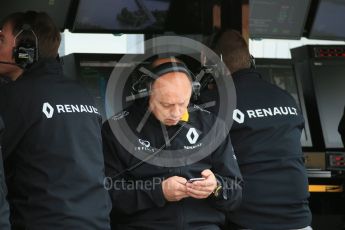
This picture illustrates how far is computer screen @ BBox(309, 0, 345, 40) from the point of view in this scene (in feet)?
20.6

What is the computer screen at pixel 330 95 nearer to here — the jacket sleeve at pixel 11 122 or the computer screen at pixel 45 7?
the computer screen at pixel 45 7

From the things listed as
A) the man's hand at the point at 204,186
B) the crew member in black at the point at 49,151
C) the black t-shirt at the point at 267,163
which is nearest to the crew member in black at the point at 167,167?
the man's hand at the point at 204,186

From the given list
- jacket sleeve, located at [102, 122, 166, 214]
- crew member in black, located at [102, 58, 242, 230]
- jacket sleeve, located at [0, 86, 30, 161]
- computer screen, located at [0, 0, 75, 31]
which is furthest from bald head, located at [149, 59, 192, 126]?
computer screen, located at [0, 0, 75, 31]

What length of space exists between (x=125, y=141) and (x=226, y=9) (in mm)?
2132

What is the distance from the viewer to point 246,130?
3.96 m

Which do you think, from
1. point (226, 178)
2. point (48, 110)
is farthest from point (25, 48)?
point (226, 178)

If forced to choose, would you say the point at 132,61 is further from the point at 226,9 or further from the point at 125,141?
the point at 125,141

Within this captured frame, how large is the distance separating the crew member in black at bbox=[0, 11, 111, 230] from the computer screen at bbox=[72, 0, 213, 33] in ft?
6.71

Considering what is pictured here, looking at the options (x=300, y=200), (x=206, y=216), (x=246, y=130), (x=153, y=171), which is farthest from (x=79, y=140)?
(x=300, y=200)

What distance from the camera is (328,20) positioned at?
250 inches

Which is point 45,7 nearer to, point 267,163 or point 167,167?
point 267,163

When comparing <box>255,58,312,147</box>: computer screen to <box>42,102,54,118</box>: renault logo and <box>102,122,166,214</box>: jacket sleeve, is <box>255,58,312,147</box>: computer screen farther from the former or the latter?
<box>42,102,54,118</box>: renault logo

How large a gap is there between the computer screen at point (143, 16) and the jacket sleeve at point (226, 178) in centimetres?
212

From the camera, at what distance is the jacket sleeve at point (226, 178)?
11.3 feet
